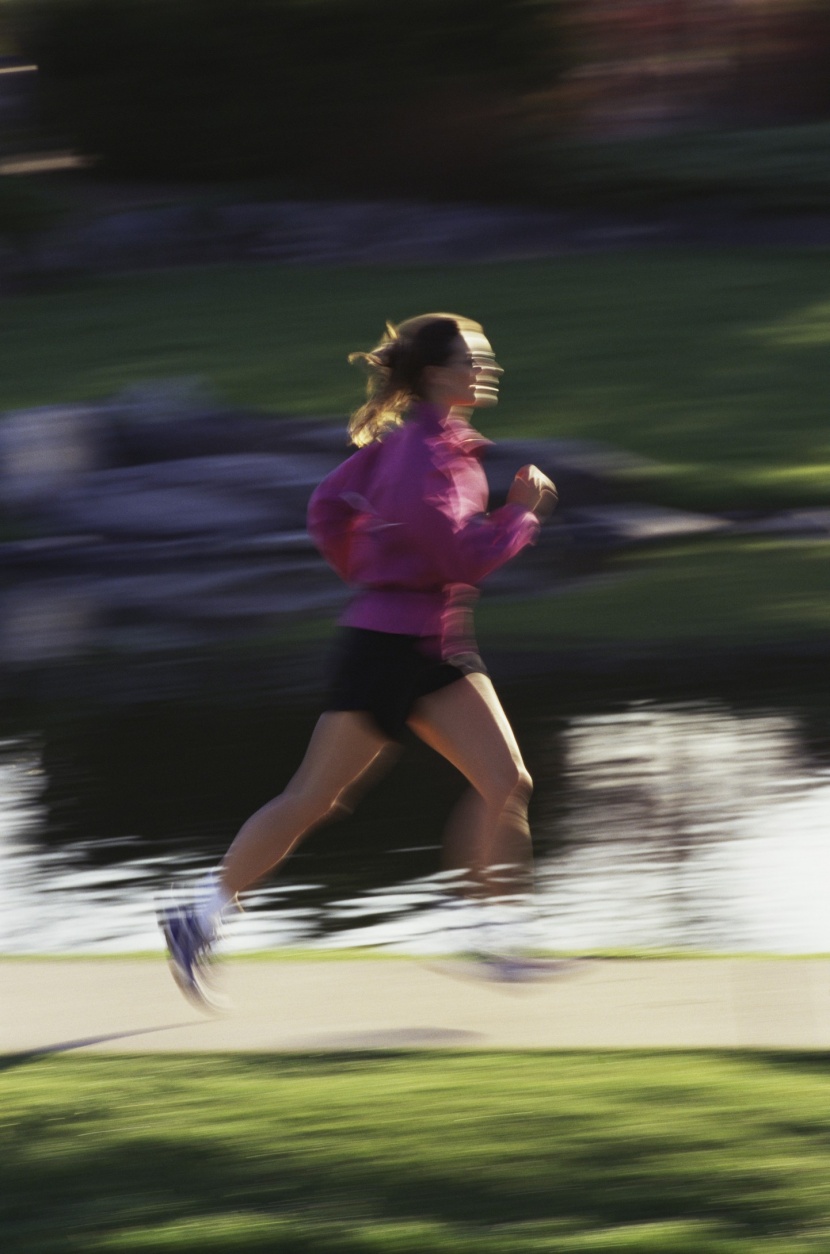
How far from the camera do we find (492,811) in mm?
4605

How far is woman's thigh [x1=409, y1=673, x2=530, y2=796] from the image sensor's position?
455cm

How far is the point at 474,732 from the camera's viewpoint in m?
4.55

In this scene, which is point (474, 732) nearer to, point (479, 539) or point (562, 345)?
point (479, 539)

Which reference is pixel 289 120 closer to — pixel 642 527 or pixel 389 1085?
pixel 642 527

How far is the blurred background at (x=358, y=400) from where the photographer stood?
6.71 meters

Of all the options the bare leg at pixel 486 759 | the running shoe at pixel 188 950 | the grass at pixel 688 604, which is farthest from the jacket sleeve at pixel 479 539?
the grass at pixel 688 604

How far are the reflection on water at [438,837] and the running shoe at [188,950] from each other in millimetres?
961

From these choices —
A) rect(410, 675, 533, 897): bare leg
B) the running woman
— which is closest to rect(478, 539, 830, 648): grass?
rect(410, 675, 533, 897): bare leg

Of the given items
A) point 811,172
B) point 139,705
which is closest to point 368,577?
point 139,705

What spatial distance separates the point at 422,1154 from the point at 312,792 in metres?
1.09

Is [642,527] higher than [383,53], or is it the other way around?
[383,53]

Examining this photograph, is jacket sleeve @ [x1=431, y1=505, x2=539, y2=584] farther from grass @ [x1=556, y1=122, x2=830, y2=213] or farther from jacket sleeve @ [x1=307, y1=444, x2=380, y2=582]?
grass @ [x1=556, y1=122, x2=830, y2=213]

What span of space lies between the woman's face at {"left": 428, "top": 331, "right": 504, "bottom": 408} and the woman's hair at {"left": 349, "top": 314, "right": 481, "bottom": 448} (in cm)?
2

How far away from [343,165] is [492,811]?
23945 millimetres
